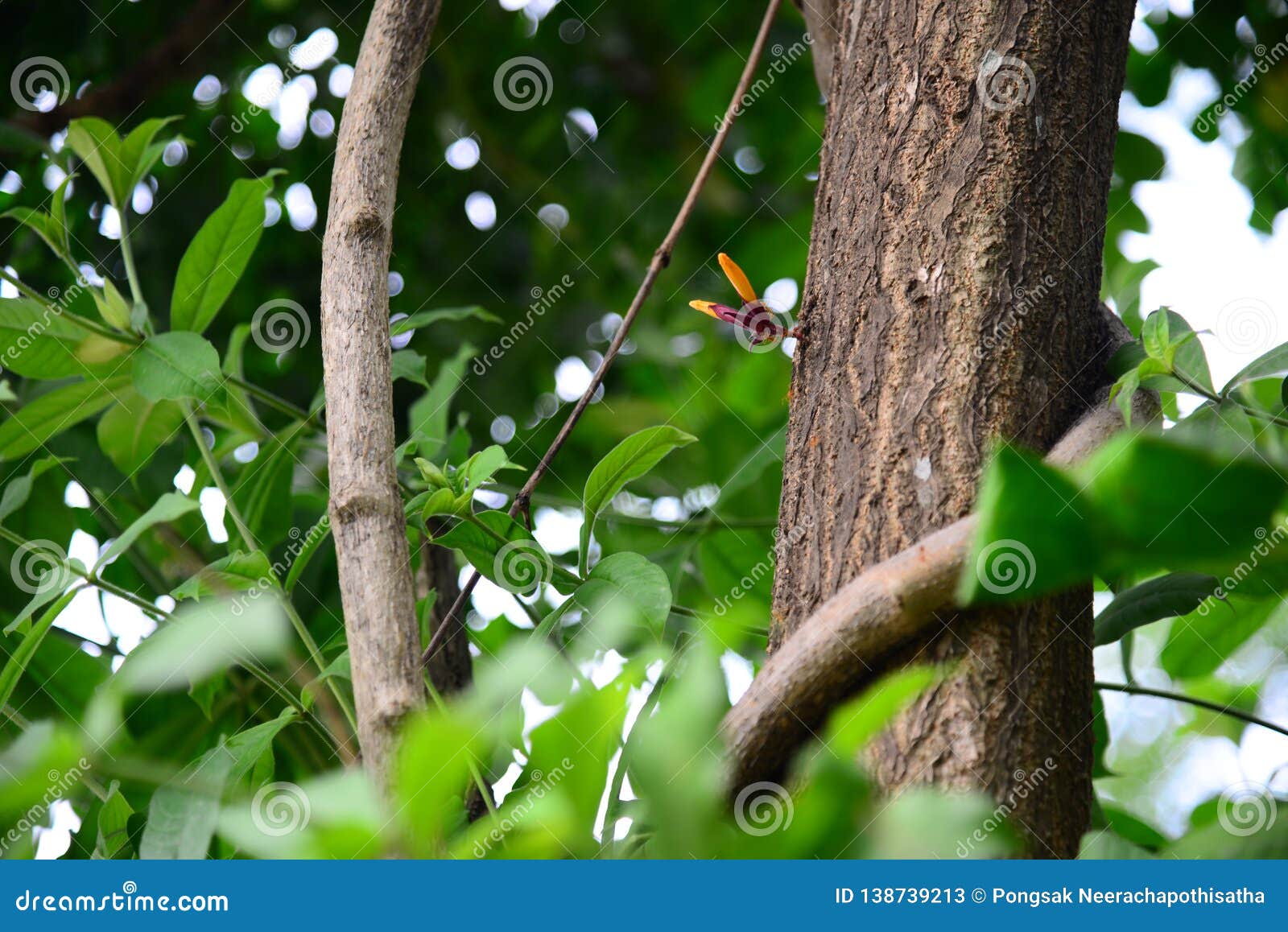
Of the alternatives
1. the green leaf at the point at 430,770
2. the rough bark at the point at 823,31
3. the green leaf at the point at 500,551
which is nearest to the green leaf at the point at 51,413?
the green leaf at the point at 500,551

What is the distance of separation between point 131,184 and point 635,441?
669 millimetres

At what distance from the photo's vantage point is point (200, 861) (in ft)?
1.75

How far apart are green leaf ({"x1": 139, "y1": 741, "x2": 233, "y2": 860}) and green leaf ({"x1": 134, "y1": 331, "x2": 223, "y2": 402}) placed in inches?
15.2

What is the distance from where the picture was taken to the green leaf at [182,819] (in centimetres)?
68

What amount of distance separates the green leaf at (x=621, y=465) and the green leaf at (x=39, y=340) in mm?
586

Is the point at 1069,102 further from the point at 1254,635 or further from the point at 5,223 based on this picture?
the point at 5,223

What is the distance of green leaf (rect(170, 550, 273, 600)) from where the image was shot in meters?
0.79

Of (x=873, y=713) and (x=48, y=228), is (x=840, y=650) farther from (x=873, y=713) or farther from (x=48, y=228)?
(x=48, y=228)

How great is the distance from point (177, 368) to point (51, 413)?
0.28 m

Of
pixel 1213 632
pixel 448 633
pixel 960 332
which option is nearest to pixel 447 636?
pixel 448 633

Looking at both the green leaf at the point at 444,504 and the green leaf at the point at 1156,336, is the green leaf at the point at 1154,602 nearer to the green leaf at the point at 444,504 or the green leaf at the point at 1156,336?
the green leaf at the point at 1156,336

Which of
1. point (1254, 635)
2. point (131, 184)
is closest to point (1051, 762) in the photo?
point (1254, 635)

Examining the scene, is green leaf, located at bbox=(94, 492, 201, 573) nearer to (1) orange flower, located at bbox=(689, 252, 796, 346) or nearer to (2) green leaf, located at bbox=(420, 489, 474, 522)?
(2) green leaf, located at bbox=(420, 489, 474, 522)

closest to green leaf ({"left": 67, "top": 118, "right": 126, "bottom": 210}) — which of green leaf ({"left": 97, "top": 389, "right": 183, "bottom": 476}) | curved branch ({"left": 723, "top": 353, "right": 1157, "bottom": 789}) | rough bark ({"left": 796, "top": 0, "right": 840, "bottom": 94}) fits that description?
green leaf ({"left": 97, "top": 389, "right": 183, "bottom": 476})
